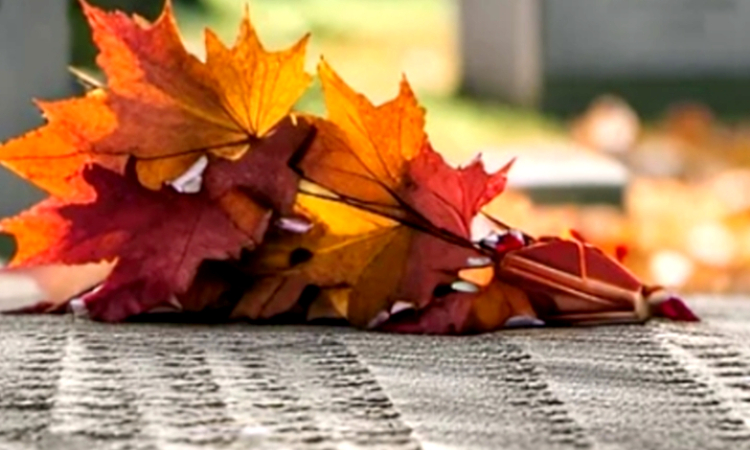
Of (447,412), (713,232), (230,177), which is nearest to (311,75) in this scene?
(230,177)

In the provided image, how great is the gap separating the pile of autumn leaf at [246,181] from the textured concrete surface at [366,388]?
22 millimetres

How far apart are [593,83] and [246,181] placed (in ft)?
4.69

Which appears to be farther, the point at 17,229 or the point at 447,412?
the point at 17,229

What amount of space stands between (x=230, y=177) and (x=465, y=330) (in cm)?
9

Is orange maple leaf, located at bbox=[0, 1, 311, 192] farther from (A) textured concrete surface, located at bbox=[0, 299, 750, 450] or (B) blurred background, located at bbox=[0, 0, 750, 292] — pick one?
(B) blurred background, located at bbox=[0, 0, 750, 292]

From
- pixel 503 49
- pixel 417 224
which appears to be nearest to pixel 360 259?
Result: pixel 417 224

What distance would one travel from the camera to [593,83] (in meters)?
1.89

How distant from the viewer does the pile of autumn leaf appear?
50 cm

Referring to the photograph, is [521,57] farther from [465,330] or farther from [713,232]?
[465,330]

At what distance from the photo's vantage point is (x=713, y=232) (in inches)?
70.6

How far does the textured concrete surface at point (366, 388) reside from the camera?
352 mm

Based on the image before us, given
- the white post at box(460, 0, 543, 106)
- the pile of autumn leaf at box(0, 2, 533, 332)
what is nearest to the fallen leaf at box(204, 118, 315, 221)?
the pile of autumn leaf at box(0, 2, 533, 332)

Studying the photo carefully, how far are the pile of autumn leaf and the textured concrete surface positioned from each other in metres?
0.02

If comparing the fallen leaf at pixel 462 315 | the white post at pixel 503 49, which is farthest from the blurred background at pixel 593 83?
the fallen leaf at pixel 462 315
